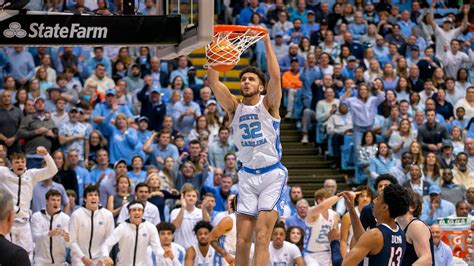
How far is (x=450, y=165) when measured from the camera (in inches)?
836

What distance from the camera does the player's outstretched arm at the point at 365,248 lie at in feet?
30.5

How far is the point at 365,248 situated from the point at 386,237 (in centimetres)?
22

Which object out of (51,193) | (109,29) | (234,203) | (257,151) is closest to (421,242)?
(257,151)

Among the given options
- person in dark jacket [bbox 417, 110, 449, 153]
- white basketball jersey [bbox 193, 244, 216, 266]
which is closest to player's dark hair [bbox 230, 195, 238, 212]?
white basketball jersey [bbox 193, 244, 216, 266]

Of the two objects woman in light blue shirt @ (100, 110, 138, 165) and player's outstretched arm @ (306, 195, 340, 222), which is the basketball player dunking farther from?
woman in light blue shirt @ (100, 110, 138, 165)

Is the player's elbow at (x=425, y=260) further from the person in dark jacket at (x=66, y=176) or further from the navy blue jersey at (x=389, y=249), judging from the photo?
the person in dark jacket at (x=66, y=176)

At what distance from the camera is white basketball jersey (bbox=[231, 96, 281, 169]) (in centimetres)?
1198

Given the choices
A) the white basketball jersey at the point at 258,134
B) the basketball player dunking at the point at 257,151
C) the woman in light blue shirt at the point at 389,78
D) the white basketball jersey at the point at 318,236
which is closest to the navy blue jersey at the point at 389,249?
the basketball player dunking at the point at 257,151

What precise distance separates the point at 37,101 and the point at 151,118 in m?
2.55

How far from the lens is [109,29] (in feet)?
34.1

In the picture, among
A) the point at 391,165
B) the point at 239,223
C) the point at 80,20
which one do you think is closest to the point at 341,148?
the point at 391,165

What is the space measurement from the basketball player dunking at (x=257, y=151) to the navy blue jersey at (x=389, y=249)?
2.45m

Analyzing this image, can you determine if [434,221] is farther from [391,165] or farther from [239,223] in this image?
[239,223]

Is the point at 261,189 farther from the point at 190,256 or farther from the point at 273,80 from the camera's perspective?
the point at 190,256
